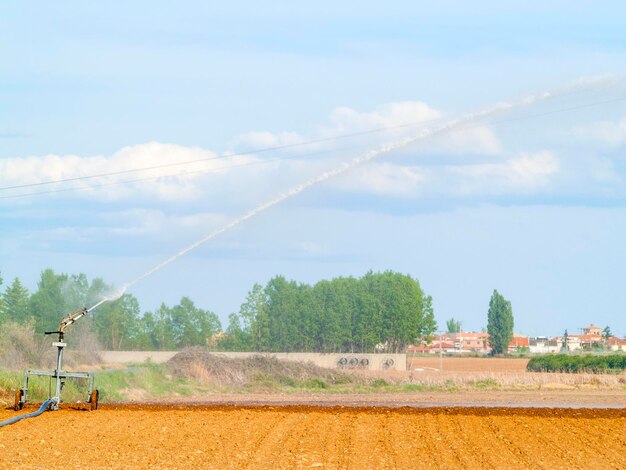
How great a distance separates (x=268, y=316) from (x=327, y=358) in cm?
593

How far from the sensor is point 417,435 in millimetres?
23047

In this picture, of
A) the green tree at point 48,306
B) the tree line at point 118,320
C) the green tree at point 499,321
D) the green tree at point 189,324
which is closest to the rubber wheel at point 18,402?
the tree line at point 118,320

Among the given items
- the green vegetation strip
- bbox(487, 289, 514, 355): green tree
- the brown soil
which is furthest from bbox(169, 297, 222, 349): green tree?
bbox(487, 289, 514, 355): green tree

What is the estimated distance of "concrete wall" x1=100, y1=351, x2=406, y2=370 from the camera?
1907 inches

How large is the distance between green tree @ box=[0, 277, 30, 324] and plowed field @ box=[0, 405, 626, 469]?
2571 centimetres

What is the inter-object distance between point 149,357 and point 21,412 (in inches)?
826

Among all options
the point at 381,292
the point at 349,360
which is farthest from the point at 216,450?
the point at 381,292

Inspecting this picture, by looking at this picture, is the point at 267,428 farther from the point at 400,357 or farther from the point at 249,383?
the point at 400,357

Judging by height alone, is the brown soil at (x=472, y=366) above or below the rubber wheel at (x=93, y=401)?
above

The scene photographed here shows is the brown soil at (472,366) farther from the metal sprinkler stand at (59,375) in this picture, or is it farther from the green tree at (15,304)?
the metal sprinkler stand at (59,375)

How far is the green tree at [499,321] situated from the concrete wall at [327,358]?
6907 centimetres

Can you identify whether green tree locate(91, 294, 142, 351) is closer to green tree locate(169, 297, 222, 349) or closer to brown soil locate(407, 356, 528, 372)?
green tree locate(169, 297, 222, 349)

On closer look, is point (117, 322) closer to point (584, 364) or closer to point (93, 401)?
point (93, 401)

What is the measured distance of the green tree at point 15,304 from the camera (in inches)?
2096
